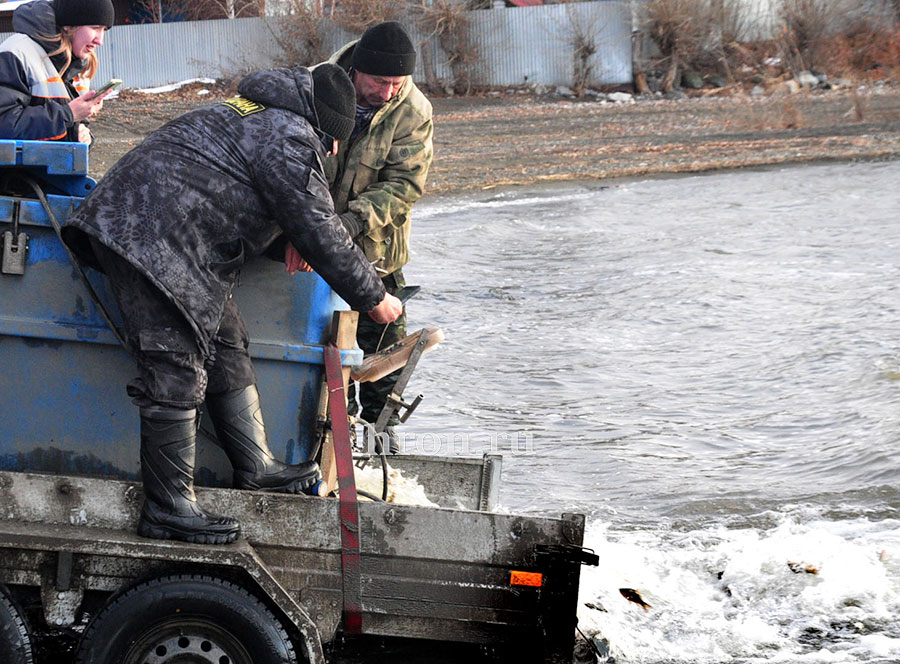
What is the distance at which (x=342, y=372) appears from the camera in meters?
4.04

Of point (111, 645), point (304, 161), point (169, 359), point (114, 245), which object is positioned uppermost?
point (304, 161)

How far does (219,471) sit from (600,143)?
20.7 m

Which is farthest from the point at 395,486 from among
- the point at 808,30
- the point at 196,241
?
the point at 808,30

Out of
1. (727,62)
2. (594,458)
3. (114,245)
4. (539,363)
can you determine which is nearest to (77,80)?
(114,245)

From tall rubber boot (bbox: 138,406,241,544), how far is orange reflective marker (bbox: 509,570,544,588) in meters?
0.90

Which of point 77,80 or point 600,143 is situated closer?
point 77,80

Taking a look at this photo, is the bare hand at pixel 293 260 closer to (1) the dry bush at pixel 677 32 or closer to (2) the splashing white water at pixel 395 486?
(2) the splashing white water at pixel 395 486

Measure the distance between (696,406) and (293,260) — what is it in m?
5.24

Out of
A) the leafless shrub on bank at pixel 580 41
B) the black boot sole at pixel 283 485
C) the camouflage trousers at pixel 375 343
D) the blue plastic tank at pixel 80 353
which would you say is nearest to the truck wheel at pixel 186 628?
the black boot sole at pixel 283 485

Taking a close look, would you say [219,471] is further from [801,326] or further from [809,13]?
[809,13]

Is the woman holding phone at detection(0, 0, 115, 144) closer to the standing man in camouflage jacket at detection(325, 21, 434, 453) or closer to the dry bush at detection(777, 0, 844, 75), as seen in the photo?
the standing man in camouflage jacket at detection(325, 21, 434, 453)

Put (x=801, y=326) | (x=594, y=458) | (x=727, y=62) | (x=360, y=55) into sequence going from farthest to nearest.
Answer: (x=727, y=62) < (x=801, y=326) < (x=594, y=458) < (x=360, y=55)

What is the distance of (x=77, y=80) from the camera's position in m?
5.32

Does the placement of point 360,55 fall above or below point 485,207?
above
